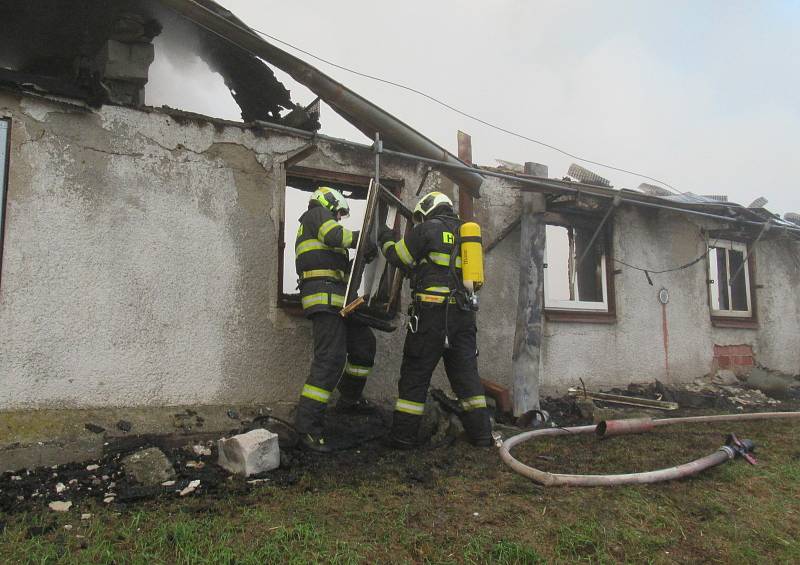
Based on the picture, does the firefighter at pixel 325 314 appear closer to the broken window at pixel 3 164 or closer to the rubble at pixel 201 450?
the rubble at pixel 201 450

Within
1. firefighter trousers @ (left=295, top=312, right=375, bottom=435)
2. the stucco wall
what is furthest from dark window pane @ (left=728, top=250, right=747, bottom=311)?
firefighter trousers @ (left=295, top=312, right=375, bottom=435)

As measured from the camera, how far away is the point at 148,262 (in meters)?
4.67

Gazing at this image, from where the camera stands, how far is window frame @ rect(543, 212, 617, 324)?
6.75m

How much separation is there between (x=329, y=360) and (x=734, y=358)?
655 cm

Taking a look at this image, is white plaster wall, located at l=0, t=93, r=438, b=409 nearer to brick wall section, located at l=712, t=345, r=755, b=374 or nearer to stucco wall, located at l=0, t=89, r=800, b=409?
stucco wall, located at l=0, t=89, r=800, b=409

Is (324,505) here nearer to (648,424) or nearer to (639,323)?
(648,424)

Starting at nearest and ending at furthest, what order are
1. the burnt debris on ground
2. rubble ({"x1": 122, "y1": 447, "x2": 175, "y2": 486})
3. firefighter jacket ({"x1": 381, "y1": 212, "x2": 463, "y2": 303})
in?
the burnt debris on ground < rubble ({"x1": 122, "y1": 447, "x2": 175, "y2": 486}) < firefighter jacket ({"x1": 381, "y1": 212, "x2": 463, "y2": 303})

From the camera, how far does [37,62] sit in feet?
19.0

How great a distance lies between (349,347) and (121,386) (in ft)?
5.96

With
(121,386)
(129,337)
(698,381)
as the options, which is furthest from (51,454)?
(698,381)

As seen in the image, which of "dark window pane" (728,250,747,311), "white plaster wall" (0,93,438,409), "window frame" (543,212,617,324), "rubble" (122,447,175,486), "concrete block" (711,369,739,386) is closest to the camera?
"rubble" (122,447,175,486)

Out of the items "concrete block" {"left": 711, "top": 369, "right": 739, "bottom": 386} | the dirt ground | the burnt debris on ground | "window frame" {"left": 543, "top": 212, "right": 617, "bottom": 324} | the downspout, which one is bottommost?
the dirt ground

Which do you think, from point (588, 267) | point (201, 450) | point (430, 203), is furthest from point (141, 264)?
point (588, 267)

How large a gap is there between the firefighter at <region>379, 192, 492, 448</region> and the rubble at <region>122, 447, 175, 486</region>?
1.67 metres
